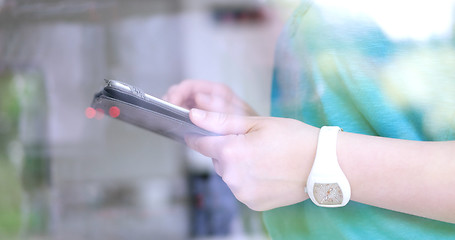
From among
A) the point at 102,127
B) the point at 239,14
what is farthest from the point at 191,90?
the point at 102,127

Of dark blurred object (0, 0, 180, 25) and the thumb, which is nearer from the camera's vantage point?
the thumb

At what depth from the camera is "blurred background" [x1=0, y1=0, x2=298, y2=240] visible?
990mm

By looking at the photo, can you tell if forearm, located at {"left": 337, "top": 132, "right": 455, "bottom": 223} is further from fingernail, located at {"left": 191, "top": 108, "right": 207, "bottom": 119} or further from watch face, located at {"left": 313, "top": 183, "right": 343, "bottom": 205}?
fingernail, located at {"left": 191, "top": 108, "right": 207, "bottom": 119}

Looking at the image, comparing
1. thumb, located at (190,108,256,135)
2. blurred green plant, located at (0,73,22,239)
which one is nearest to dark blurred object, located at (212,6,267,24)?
thumb, located at (190,108,256,135)

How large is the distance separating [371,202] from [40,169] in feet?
4.04

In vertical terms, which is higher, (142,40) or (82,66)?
(142,40)

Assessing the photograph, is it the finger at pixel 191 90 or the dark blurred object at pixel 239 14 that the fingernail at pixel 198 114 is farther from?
the dark blurred object at pixel 239 14

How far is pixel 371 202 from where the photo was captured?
0.37 metres

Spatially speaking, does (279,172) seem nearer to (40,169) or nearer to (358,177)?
(358,177)

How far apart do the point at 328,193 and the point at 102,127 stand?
1.07 meters

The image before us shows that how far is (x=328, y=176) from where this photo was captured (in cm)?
35

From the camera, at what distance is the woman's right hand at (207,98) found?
0.49m

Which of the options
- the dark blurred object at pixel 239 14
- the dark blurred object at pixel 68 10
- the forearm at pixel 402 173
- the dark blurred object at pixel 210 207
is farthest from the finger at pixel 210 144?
the dark blurred object at pixel 68 10

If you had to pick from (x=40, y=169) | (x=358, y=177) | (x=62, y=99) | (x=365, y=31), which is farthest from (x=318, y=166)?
(x=40, y=169)
